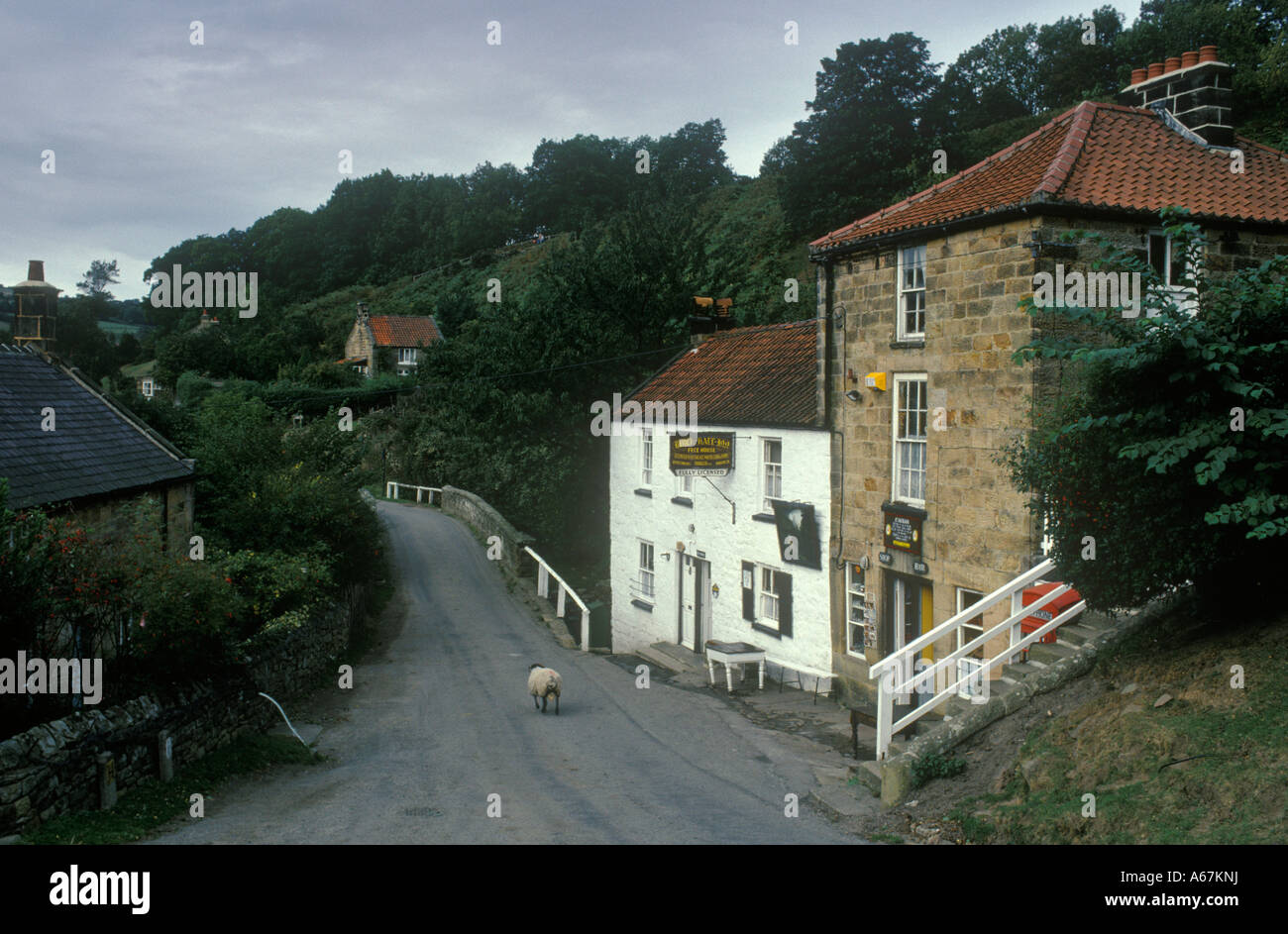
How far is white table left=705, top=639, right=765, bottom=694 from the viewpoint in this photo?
1973 cm

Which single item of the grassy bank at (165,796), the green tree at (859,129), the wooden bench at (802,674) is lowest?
the wooden bench at (802,674)

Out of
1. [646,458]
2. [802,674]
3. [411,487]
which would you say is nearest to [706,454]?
[646,458]

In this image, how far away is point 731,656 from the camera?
19.8 m

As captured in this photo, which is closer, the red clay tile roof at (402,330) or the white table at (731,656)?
the white table at (731,656)

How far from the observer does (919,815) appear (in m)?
9.98

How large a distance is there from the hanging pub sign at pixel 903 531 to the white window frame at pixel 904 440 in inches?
12.1

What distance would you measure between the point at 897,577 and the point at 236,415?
52.1 feet

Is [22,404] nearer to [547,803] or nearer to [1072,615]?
[547,803]

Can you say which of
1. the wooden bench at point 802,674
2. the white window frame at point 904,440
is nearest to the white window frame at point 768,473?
the wooden bench at point 802,674

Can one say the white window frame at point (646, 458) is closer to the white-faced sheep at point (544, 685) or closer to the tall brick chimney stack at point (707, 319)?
the tall brick chimney stack at point (707, 319)

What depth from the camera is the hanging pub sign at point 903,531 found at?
53.1ft

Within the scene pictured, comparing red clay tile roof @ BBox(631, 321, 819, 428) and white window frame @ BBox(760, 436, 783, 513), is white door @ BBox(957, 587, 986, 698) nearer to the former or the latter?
red clay tile roof @ BBox(631, 321, 819, 428)

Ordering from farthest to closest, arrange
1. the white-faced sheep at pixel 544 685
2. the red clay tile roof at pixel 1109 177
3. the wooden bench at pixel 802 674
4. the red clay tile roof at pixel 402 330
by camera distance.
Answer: the red clay tile roof at pixel 402 330 < the wooden bench at pixel 802 674 < the white-faced sheep at pixel 544 685 < the red clay tile roof at pixel 1109 177

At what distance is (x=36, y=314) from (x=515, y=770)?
1575cm
